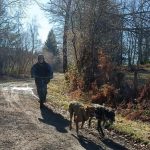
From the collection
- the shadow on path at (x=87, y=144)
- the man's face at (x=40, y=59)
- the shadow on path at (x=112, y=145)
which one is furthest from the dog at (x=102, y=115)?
the man's face at (x=40, y=59)

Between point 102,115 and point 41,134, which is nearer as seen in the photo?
point 41,134

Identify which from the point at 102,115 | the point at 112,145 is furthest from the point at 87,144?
the point at 102,115

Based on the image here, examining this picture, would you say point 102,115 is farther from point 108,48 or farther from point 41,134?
point 108,48

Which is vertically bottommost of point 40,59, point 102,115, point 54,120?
point 54,120

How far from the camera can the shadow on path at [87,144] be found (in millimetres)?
11337

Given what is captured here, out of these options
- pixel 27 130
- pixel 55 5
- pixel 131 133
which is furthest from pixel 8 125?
pixel 55 5

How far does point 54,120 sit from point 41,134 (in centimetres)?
290

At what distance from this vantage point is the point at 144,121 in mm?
18188

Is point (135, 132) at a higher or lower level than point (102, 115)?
lower

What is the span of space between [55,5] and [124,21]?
69.0ft

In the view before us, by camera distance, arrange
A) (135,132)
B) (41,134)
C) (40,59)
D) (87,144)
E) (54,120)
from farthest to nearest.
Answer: (40,59) → (54,120) → (135,132) → (41,134) → (87,144)

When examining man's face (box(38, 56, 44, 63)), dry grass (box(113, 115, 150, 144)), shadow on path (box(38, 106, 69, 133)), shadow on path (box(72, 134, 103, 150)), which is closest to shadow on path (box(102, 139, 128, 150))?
shadow on path (box(72, 134, 103, 150))

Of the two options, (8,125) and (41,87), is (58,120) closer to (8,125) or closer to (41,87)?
(8,125)

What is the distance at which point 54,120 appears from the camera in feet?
50.2
